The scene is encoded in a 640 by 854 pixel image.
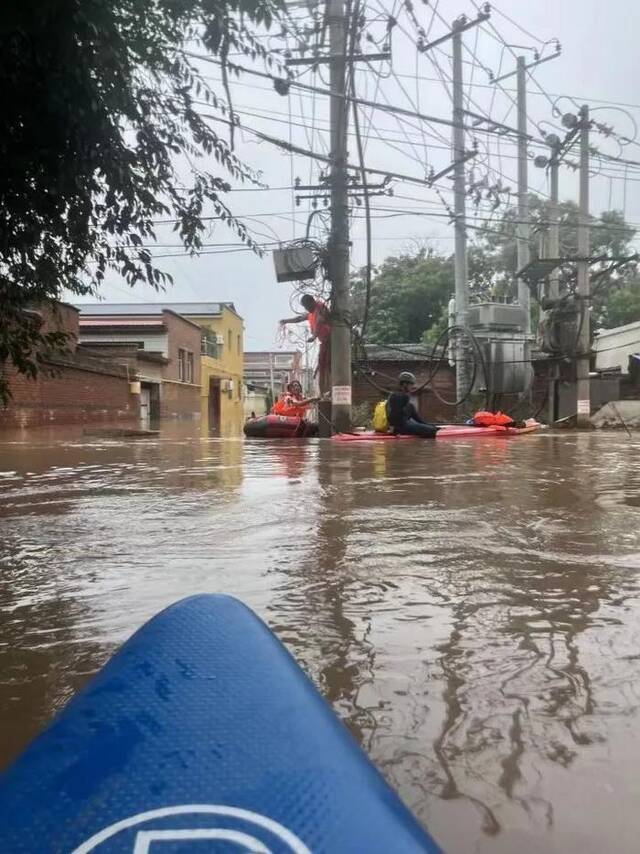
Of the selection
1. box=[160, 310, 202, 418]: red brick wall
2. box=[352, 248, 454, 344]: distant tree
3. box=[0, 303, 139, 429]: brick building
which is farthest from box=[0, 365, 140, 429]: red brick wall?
box=[352, 248, 454, 344]: distant tree

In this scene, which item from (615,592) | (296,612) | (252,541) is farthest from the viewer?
(252,541)

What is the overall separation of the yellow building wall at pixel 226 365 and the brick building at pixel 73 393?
11269mm

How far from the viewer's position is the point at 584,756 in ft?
4.67

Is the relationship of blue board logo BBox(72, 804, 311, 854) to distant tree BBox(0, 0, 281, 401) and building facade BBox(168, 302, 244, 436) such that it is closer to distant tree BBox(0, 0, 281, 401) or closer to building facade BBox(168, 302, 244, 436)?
distant tree BBox(0, 0, 281, 401)

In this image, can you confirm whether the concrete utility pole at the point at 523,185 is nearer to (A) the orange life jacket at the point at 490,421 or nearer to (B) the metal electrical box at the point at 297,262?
(A) the orange life jacket at the point at 490,421

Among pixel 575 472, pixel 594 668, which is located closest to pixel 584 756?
pixel 594 668

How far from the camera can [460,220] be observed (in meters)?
17.5

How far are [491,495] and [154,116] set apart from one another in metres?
3.24

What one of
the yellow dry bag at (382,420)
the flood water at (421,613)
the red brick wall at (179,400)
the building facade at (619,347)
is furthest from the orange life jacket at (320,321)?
the red brick wall at (179,400)

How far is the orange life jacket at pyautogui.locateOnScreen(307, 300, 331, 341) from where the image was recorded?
1269cm

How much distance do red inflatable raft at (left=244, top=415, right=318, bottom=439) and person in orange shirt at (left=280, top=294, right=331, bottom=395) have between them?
751mm

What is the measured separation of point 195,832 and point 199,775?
0.12 metres

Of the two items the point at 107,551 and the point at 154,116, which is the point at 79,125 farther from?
the point at 107,551

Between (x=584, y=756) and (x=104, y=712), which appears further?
(x=584, y=756)
